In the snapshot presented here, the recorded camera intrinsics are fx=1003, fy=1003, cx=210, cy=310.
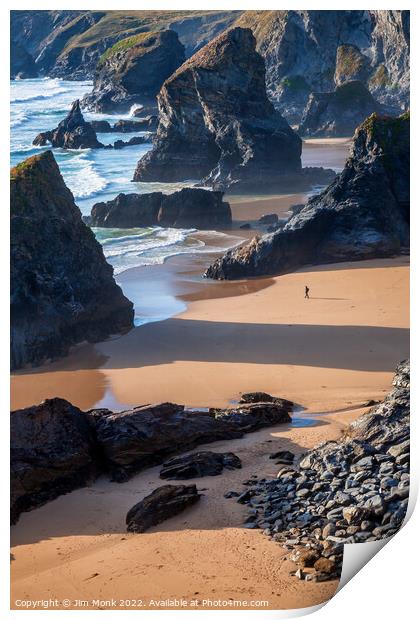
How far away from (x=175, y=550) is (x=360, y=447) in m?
2.50

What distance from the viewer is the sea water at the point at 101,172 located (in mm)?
24641

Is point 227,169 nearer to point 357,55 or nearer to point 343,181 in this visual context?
point 343,181

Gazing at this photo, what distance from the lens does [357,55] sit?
5500cm

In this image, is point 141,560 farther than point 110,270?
No

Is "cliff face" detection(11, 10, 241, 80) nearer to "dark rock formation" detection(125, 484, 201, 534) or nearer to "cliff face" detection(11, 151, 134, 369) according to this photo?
"cliff face" detection(11, 151, 134, 369)

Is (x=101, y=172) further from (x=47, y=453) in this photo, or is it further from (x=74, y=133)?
(x=47, y=453)

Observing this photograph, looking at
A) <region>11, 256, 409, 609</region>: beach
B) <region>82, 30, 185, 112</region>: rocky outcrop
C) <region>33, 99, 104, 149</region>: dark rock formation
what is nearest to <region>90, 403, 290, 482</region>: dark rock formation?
<region>11, 256, 409, 609</region>: beach

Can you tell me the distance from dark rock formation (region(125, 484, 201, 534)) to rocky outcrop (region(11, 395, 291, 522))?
926 millimetres

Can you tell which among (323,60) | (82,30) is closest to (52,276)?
(82,30)

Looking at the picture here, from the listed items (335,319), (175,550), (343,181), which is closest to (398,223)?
(343,181)

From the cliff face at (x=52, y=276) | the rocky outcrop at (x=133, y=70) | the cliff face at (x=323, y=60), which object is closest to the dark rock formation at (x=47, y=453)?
the cliff face at (x=52, y=276)

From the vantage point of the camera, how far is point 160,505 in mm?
11445

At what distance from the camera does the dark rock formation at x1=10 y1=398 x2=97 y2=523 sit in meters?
12.1

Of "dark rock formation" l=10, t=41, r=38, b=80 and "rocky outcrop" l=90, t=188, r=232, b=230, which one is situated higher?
→ "dark rock formation" l=10, t=41, r=38, b=80
